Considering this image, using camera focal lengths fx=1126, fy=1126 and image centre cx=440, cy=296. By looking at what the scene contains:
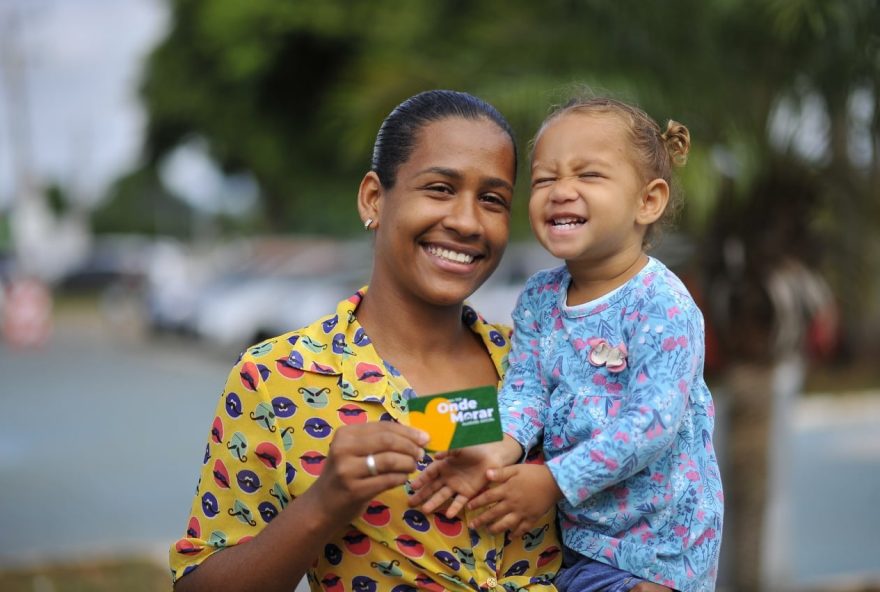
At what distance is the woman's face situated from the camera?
2.29m

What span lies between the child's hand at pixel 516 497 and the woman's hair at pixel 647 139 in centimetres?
61

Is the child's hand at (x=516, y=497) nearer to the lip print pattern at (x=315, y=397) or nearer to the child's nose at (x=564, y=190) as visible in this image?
the lip print pattern at (x=315, y=397)

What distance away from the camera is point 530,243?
16031 millimetres

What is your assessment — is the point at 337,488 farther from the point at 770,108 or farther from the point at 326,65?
the point at 326,65

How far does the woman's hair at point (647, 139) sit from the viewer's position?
2322mm

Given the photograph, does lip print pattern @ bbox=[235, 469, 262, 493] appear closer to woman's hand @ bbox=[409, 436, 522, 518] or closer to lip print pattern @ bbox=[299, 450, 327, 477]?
lip print pattern @ bbox=[299, 450, 327, 477]

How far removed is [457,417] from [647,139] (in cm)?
78

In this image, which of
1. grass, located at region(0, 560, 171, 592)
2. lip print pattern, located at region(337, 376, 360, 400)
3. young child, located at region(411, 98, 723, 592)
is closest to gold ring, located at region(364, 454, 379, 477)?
young child, located at region(411, 98, 723, 592)

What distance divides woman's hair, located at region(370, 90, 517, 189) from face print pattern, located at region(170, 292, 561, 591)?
1.52ft

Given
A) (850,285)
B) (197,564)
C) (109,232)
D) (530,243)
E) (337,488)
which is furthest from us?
(109,232)

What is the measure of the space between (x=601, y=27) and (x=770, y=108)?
946 millimetres

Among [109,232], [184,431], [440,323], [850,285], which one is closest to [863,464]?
[850,285]

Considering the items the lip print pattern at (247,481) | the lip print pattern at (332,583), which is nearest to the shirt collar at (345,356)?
the lip print pattern at (247,481)

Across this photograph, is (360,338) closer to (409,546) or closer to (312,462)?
(312,462)
